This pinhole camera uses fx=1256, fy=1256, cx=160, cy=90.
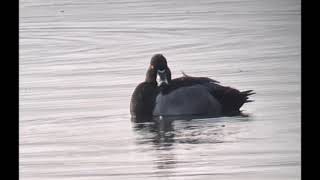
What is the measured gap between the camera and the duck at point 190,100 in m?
12.4

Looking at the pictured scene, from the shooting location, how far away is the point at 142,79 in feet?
45.2

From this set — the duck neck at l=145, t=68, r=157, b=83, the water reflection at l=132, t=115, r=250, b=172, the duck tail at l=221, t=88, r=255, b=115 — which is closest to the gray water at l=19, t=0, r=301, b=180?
the water reflection at l=132, t=115, r=250, b=172

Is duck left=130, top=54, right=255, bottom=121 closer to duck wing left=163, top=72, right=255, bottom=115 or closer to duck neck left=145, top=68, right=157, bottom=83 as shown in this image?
duck wing left=163, top=72, right=255, bottom=115

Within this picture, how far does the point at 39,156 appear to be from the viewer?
10.2 m

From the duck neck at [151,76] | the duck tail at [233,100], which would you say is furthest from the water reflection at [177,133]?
the duck neck at [151,76]

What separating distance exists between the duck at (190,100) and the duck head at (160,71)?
0.20ft

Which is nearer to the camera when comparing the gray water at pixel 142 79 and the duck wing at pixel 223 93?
the gray water at pixel 142 79

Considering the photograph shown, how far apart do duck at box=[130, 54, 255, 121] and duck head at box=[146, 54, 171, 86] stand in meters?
0.06

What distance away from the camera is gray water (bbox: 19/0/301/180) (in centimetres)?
981

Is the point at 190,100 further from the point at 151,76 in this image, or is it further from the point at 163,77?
the point at 151,76

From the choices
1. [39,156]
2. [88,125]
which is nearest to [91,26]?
[88,125]

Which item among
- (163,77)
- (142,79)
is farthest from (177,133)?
(142,79)

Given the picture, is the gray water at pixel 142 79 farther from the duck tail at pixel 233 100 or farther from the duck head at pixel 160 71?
the duck head at pixel 160 71
